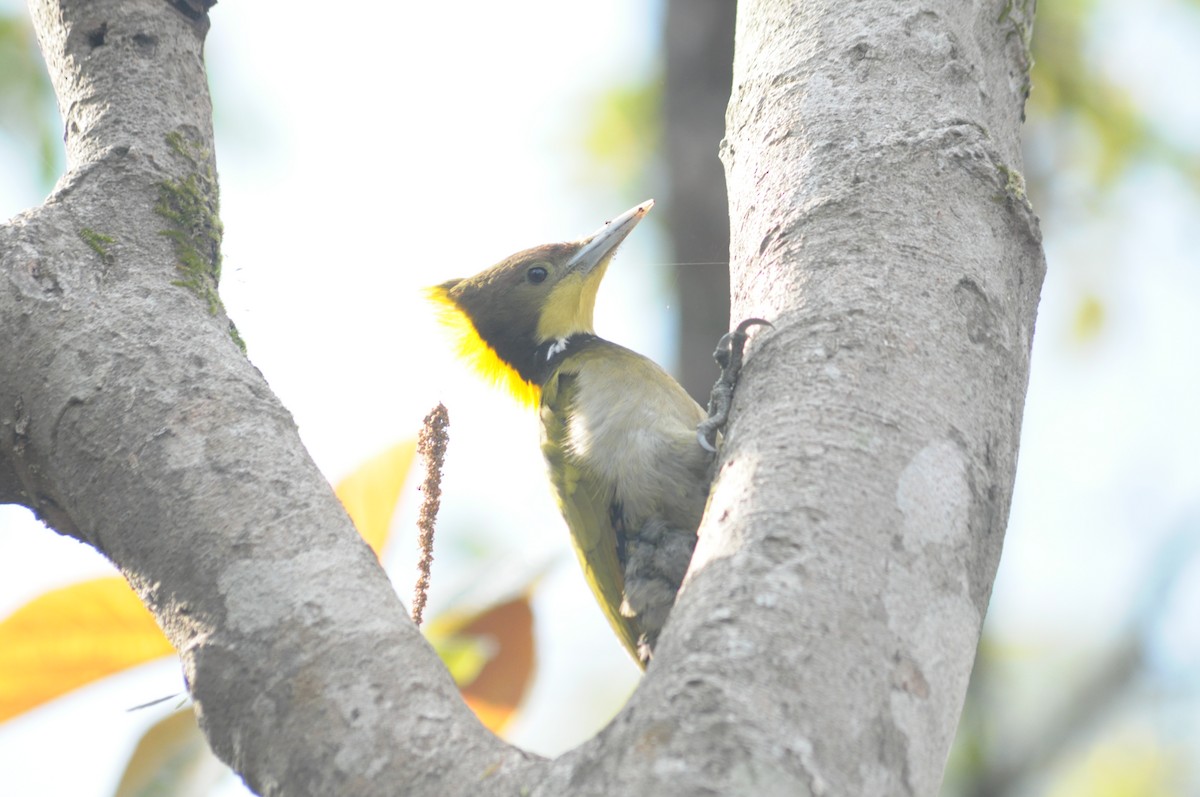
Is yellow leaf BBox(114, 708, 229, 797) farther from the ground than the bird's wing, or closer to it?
closer to it

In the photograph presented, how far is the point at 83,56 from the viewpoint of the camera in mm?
2516

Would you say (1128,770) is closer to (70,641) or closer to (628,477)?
(628,477)

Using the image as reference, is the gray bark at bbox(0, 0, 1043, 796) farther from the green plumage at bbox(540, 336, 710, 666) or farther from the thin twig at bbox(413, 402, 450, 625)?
the green plumage at bbox(540, 336, 710, 666)

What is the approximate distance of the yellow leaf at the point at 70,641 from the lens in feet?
8.79

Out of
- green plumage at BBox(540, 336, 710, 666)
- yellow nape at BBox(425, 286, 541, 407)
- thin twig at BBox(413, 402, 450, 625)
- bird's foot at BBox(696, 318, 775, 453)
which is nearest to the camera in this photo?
bird's foot at BBox(696, 318, 775, 453)

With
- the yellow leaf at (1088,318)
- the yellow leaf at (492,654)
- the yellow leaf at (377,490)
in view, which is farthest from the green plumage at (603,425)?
the yellow leaf at (1088,318)

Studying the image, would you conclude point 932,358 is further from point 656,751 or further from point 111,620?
point 111,620

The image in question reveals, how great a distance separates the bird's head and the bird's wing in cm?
75

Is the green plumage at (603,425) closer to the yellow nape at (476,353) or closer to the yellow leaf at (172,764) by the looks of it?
the yellow nape at (476,353)

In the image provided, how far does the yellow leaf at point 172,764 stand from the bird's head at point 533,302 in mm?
1948

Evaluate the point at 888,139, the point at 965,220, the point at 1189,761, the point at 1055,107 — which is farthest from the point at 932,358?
the point at 1189,761

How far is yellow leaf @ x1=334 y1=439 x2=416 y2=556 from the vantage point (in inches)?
120

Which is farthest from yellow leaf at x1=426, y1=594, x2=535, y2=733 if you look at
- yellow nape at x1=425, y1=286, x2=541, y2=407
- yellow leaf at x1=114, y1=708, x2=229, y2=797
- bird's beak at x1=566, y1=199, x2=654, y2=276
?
bird's beak at x1=566, y1=199, x2=654, y2=276

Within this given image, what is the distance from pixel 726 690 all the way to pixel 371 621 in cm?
58
